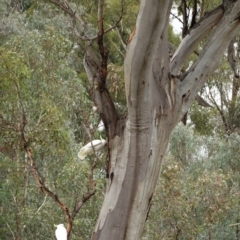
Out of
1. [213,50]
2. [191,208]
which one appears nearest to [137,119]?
[213,50]

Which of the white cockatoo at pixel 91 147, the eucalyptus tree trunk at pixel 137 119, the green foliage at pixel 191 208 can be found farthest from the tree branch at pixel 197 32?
the green foliage at pixel 191 208

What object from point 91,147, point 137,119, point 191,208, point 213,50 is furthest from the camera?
point 191,208

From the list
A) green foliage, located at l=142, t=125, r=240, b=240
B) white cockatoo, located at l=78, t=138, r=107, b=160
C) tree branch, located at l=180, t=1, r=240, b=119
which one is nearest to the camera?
white cockatoo, located at l=78, t=138, r=107, b=160

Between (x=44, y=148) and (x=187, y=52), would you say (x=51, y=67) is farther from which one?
(x=187, y=52)

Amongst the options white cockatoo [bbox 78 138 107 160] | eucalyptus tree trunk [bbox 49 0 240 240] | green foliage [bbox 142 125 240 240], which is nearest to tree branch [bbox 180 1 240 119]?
eucalyptus tree trunk [bbox 49 0 240 240]

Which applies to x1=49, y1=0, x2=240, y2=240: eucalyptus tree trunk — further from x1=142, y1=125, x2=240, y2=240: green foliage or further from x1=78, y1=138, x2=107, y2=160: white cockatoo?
x1=142, y1=125, x2=240, y2=240: green foliage

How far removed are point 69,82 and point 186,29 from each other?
2.43 m

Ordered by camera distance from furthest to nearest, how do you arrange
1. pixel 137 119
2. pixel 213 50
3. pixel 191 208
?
pixel 191 208
pixel 213 50
pixel 137 119

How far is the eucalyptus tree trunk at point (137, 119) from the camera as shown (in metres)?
2.39

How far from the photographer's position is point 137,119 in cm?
251

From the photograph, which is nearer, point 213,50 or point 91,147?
point 91,147

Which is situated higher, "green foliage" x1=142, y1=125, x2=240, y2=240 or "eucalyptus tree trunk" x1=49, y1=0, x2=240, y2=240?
"green foliage" x1=142, y1=125, x2=240, y2=240

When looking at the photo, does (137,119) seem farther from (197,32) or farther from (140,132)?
(197,32)

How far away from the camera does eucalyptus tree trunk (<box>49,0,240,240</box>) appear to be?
94.2 inches
